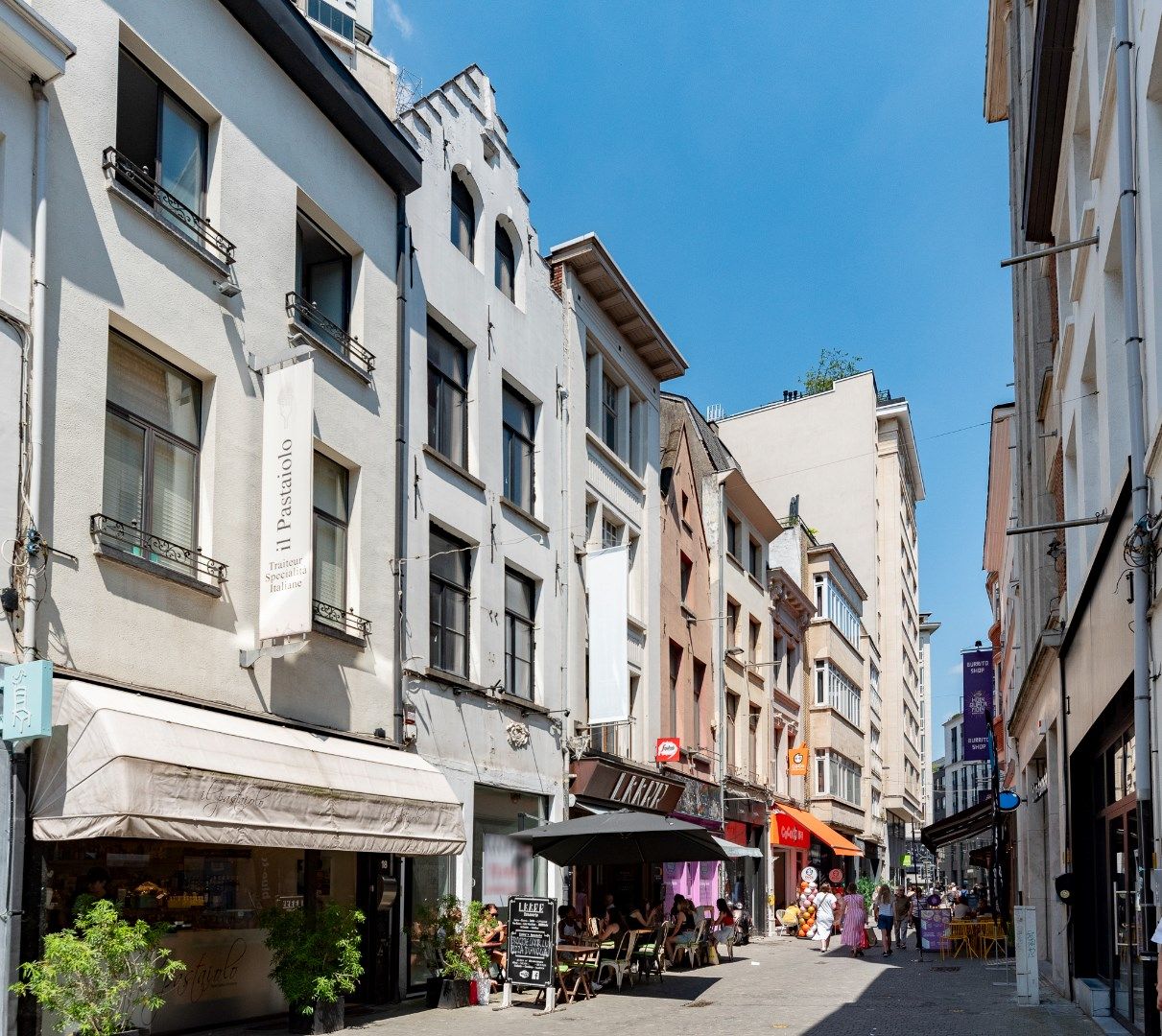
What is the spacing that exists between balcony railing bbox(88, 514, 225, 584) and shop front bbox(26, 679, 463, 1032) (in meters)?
1.34

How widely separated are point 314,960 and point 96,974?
3.19m

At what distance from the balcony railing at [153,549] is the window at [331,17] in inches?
938

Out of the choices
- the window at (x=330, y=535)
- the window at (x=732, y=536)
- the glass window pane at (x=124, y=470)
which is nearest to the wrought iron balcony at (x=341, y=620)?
the window at (x=330, y=535)

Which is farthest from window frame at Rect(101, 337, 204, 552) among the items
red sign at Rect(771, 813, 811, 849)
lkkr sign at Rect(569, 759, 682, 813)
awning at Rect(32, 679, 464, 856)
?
red sign at Rect(771, 813, 811, 849)

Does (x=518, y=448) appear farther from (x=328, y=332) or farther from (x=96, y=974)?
(x=96, y=974)

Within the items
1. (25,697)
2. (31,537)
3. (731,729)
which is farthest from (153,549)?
(731,729)

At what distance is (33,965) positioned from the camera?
10.1 m

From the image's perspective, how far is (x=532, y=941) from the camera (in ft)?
55.6

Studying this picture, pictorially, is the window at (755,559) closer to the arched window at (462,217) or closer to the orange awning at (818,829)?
the orange awning at (818,829)

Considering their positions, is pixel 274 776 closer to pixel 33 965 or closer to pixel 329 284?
pixel 33 965

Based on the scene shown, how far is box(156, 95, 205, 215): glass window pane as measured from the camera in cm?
1339

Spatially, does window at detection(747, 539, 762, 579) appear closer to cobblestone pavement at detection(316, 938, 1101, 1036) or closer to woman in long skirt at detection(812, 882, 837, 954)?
woman in long skirt at detection(812, 882, 837, 954)

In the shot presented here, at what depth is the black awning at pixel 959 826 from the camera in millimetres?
38469

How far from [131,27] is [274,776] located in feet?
23.3
